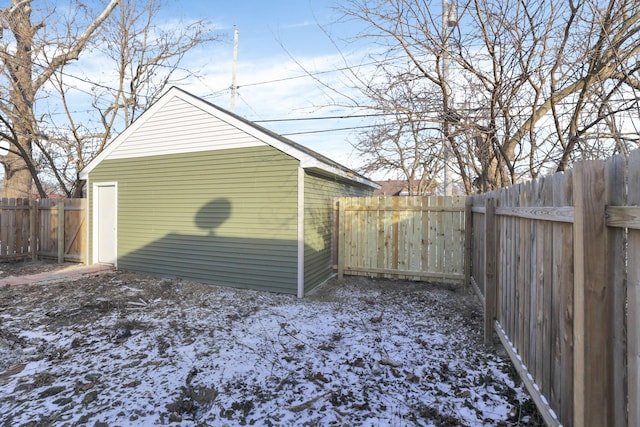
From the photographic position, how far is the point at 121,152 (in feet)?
25.9

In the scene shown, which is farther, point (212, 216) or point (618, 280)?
point (212, 216)

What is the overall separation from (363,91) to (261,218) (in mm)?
3053

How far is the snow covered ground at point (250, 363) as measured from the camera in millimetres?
2600

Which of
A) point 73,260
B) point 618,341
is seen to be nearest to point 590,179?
point 618,341

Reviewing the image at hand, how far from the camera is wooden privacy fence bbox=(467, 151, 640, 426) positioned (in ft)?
4.46

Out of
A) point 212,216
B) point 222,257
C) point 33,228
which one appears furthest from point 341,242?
point 33,228

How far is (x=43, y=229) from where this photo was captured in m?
9.38

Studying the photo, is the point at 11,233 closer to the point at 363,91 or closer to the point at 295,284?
the point at 295,284

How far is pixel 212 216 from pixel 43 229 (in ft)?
20.9

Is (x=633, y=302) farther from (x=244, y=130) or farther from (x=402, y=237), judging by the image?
(x=244, y=130)

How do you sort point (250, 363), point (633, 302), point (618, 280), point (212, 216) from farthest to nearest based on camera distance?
1. point (212, 216)
2. point (250, 363)
3. point (618, 280)
4. point (633, 302)

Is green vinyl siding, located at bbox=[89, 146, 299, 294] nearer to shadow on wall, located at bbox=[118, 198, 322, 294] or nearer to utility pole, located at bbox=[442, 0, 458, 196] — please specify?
shadow on wall, located at bbox=[118, 198, 322, 294]

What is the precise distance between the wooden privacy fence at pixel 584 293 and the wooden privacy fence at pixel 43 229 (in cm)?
1035

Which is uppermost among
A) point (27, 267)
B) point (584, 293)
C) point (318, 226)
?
→ point (318, 226)
